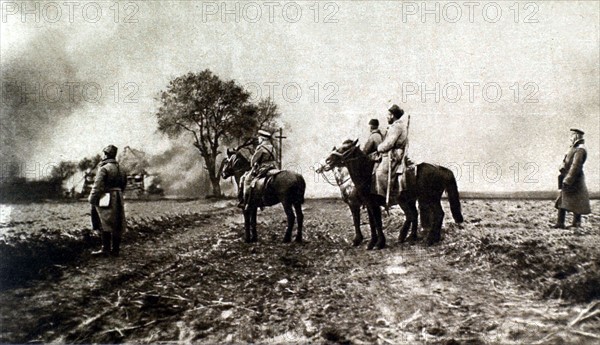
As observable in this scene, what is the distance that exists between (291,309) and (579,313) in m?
2.58

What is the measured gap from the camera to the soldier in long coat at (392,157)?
550 centimetres

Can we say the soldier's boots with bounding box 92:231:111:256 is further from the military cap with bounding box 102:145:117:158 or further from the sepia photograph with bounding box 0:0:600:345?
the military cap with bounding box 102:145:117:158

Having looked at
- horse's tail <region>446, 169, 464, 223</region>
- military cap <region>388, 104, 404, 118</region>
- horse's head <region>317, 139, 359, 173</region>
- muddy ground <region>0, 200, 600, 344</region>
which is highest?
military cap <region>388, 104, 404, 118</region>

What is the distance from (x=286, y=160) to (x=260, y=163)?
284 mm

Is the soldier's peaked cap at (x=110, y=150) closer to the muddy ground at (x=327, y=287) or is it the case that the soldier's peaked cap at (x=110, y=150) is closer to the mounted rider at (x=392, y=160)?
the muddy ground at (x=327, y=287)

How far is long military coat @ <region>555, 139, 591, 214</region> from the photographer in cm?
552

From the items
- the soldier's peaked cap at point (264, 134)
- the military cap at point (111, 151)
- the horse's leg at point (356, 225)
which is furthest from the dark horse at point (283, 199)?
the military cap at point (111, 151)

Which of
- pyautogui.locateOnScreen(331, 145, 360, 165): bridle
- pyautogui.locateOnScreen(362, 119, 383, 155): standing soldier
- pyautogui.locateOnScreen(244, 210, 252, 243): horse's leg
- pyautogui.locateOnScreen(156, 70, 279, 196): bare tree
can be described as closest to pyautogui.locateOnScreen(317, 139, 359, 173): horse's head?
pyautogui.locateOnScreen(331, 145, 360, 165): bridle

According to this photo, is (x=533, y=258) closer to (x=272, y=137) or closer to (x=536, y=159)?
(x=536, y=159)

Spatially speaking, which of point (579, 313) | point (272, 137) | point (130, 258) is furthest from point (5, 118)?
point (579, 313)

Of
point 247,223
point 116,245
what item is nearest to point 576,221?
point 247,223

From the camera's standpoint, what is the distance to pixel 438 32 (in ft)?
19.3

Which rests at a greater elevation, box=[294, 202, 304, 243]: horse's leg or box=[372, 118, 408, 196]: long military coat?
box=[372, 118, 408, 196]: long military coat

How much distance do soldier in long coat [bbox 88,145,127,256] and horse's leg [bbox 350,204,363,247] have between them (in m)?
2.38
